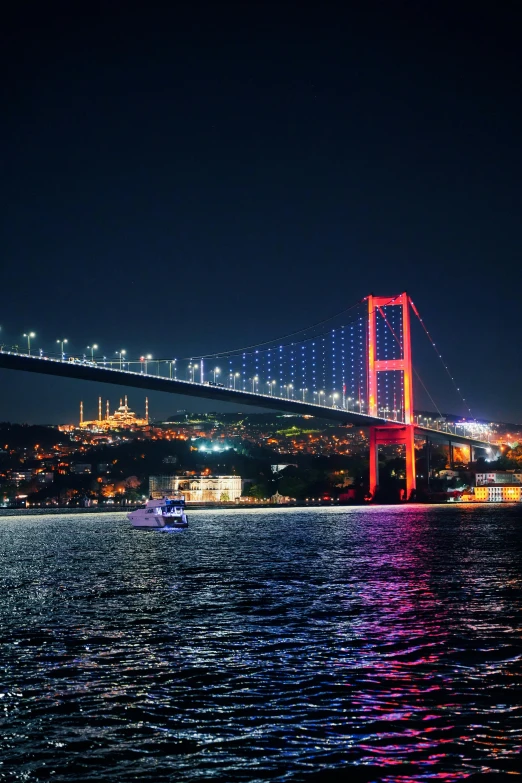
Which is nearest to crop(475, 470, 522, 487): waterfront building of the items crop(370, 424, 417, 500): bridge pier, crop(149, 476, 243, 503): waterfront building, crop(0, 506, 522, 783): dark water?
crop(149, 476, 243, 503): waterfront building

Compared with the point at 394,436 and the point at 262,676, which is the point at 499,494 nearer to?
the point at 394,436

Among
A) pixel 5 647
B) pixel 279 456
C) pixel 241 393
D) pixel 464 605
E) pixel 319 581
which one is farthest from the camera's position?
pixel 279 456

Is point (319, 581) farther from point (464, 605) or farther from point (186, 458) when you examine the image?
point (186, 458)

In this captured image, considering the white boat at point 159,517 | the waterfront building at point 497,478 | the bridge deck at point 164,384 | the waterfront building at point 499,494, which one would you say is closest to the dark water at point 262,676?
the white boat at point 159,517

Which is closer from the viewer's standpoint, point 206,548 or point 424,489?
point 206,548

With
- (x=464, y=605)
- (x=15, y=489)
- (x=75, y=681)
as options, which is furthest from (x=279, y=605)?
(x=15, y=489)
